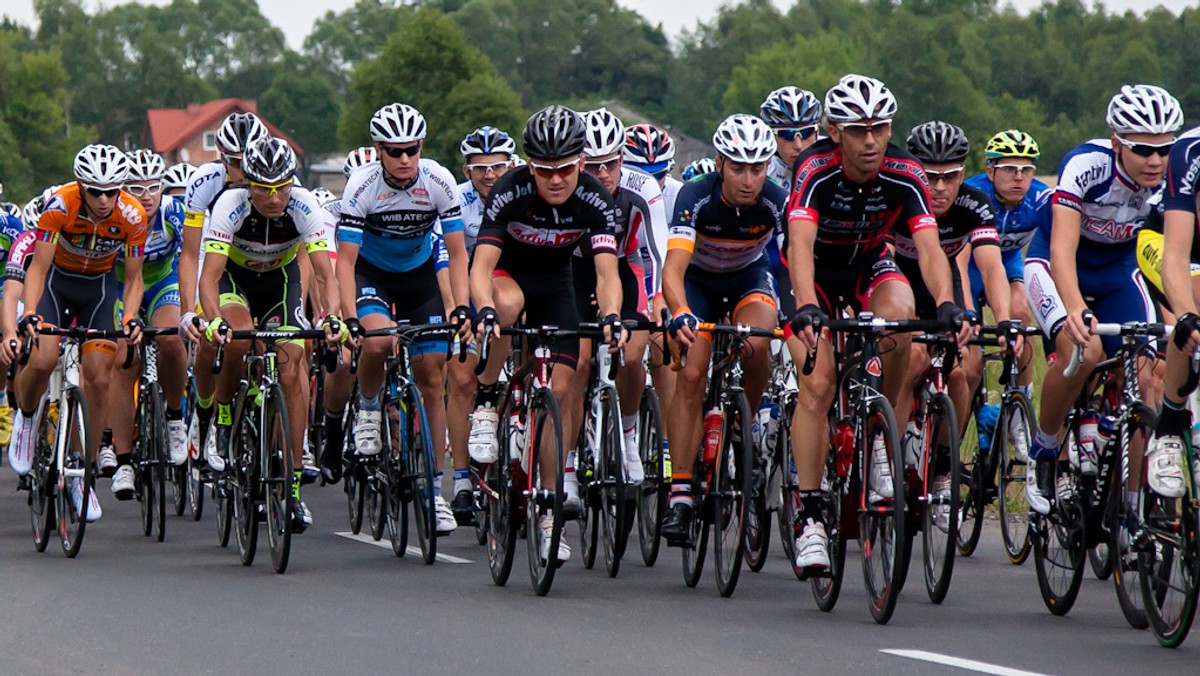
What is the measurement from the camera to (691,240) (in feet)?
33.0

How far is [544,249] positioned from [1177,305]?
3725mm

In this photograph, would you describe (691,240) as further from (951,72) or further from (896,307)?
(951,72)

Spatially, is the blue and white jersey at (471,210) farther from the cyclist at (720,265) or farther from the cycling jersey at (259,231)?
the cyclist at (720,265)

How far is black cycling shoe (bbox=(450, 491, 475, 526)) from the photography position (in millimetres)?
11164

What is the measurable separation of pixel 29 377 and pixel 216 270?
166cm

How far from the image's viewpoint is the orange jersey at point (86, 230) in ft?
39.0

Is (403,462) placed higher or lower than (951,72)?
lower

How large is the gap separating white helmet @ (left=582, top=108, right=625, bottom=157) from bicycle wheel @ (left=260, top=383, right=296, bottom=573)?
2.34 m

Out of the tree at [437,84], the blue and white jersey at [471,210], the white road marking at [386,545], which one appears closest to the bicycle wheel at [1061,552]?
the white road marking at [386,545]

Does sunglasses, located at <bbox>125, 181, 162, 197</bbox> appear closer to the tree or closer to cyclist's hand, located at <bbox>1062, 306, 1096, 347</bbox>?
cyclist's hand, located at <bbox>1062, 306, 1096, 347</bbox>

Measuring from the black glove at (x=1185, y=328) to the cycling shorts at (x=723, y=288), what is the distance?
3.58 m

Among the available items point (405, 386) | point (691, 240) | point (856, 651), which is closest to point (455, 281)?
point (405, 386)

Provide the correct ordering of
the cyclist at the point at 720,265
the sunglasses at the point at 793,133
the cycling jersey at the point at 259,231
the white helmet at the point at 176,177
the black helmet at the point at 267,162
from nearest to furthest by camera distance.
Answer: the cyclist at the point at 720,265 → the black helmet at the point at 267,162 → the cycling jersey at the point at 259,231 → the sunglasses at the point at 793,133 → the white helmet at the point at 176,177

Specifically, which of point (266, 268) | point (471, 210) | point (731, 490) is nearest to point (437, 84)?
point (471, 210)
